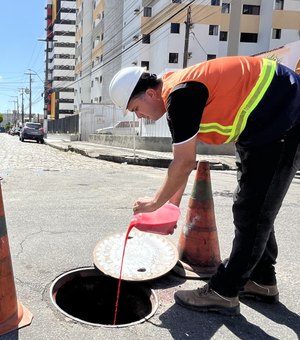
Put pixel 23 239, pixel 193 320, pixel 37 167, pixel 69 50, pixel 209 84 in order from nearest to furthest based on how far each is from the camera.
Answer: pixel 209 84 → pixel 193 320 → pixel 23 239 → pixel 37 167 → pixel 69 50

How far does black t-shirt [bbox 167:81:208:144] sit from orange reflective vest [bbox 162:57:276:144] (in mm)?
50

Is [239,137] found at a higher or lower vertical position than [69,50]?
lower

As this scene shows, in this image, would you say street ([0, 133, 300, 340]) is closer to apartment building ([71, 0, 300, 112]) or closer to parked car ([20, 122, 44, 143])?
A: parked car ([20, 122, 44, 143])

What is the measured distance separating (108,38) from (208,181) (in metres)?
50.1

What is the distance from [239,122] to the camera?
239 cm

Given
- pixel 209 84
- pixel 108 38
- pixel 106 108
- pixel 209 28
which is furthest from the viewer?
pixel 108 38

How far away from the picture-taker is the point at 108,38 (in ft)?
165

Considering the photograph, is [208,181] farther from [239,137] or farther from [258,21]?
[258,21]

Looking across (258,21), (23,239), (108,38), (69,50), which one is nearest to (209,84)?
(23,239)

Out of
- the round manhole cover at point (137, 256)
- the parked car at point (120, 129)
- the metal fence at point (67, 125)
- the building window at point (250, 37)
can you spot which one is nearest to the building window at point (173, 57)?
the building window at point (250, 37)

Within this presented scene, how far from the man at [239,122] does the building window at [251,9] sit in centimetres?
4367

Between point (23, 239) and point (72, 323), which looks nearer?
point (72, 323)

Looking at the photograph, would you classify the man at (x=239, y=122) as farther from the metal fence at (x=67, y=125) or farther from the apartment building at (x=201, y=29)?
the apartment building at (x=201, y=29)

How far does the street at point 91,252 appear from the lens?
249cm
